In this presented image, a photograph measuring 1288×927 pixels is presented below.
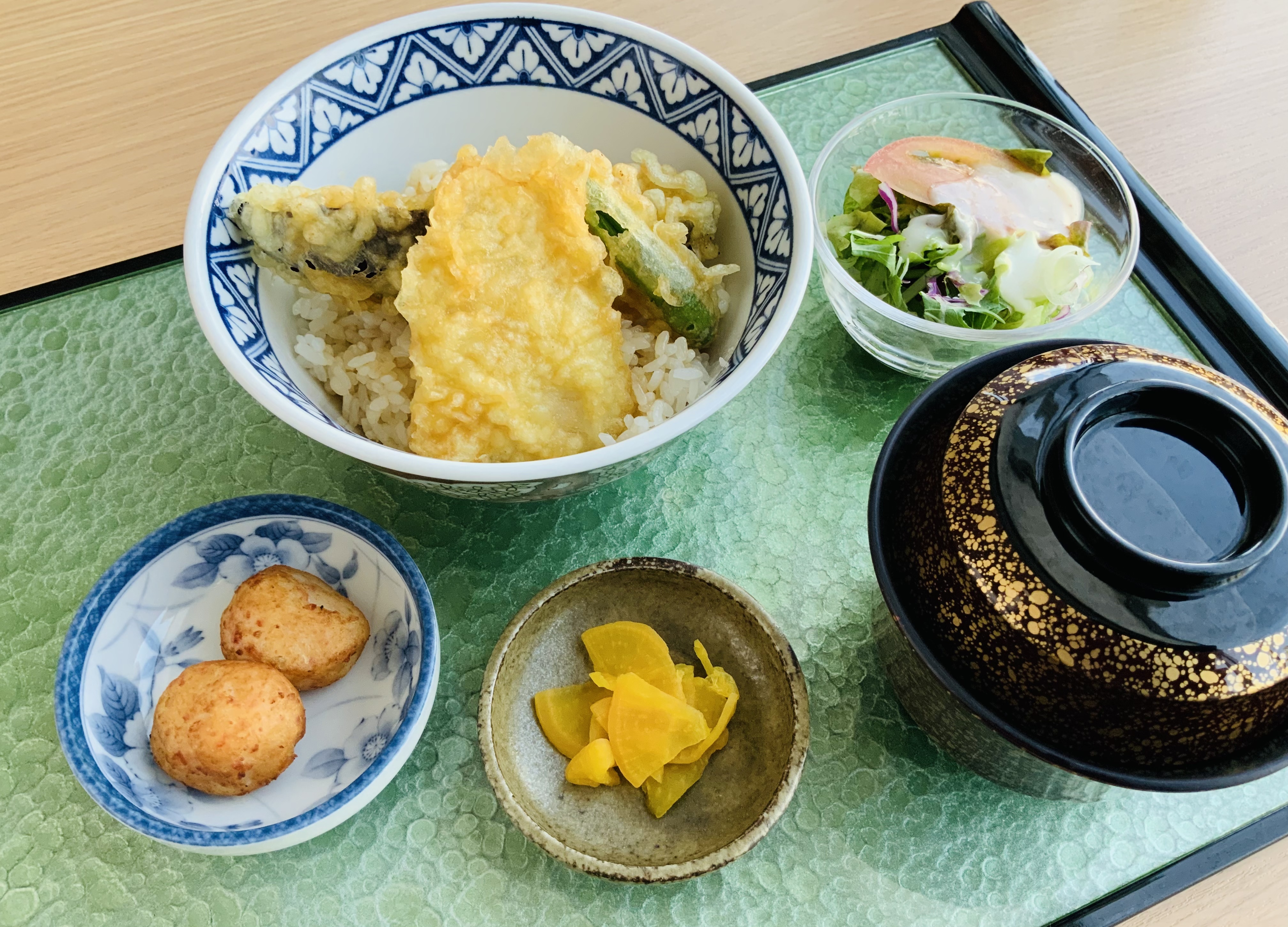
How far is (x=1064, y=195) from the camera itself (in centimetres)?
167

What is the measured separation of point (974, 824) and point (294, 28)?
2.16 m

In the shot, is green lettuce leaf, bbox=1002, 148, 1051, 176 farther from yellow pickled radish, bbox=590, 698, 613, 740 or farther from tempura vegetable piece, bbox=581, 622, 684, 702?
yellow pickled radish, bbox=590, 698, 613, 740

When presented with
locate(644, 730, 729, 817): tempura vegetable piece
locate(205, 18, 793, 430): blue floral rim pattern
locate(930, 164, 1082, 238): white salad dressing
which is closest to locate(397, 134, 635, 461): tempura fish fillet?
locate(205, 18, 793, 430): blue floral rim pattern

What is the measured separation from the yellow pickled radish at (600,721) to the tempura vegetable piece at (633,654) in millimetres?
53

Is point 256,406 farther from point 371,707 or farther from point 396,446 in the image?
point 371,707

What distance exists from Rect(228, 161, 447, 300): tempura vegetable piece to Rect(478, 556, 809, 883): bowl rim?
54 cm

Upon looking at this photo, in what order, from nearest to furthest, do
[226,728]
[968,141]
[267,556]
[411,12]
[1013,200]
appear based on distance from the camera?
1. [226,728]
2. [267,556]
3. [1013,200]
4. [968,141]
5. [411,12]

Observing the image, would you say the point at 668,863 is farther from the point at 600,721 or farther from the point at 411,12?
the point at 411,12

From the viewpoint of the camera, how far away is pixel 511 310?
1.28m

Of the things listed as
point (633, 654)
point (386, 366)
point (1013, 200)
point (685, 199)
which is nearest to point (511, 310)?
point (386, 366)

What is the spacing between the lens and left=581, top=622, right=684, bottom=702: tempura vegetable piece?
124 cm

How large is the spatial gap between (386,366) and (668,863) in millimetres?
826

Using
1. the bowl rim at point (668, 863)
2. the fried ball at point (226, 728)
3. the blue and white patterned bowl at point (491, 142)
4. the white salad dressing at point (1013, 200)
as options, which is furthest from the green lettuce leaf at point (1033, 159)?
the fried ball at point (226, 728)

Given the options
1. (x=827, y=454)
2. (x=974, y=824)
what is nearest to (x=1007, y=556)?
(x=974, y=824)
